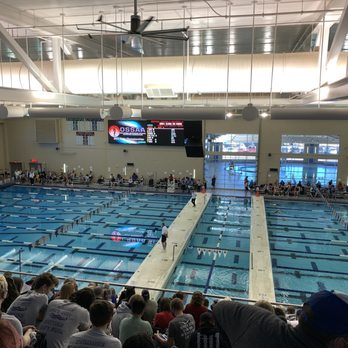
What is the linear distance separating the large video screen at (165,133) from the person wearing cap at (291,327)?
812 inches

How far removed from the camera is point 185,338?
331cm

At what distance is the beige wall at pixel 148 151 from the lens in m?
20.8

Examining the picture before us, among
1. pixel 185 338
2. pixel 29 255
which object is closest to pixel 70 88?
pixel 29 255

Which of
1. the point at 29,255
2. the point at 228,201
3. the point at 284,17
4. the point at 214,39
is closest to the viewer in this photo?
the point at 284,17

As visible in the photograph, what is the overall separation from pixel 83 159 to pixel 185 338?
21992mm

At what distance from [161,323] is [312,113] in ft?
17.7

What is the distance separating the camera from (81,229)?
46.9ft

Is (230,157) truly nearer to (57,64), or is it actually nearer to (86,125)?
(86,125)

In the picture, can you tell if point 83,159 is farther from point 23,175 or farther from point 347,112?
point 347,112

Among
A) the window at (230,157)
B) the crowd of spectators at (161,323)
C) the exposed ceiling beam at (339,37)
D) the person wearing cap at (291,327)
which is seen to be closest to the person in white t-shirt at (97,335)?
the crowd of spectators at (161,323)

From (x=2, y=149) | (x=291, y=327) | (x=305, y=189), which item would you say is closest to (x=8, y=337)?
(x=291, y=327)

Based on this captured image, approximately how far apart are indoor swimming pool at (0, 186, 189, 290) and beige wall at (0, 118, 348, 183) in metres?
2.69

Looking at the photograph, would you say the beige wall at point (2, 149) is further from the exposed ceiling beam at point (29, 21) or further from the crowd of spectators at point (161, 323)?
the crowd of spectators at point (161, 323)

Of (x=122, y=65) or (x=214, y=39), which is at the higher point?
(x=214, y=39)
